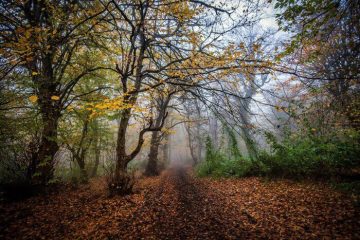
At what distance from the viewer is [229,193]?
22.1ft

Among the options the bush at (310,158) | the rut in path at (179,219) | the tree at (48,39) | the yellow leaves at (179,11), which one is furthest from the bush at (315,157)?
the tree at (48,39)

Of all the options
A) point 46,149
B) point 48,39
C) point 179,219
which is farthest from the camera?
point 46,149

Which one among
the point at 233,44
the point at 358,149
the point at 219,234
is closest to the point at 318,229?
the point at 219,234

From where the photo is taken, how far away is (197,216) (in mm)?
5094

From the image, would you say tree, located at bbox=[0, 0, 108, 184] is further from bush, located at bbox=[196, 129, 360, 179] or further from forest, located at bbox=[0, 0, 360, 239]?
bush, located at bbox=[196, 129, 360, 179]

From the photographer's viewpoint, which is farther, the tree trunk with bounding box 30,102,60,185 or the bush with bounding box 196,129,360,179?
the tree trunk with bounding box 30,102,60,185

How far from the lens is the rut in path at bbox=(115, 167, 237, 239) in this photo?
4.29m

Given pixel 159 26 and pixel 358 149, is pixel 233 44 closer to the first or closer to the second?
pixel 159 26

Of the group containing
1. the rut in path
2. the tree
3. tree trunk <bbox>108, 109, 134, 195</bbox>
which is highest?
the tree

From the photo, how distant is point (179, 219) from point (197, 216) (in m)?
0.50

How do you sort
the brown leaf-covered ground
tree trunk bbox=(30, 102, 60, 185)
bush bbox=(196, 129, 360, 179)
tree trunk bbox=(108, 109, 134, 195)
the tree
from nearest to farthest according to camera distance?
1. the brown leaf-covered ground
2. the tree
3. bush bbox=(196, 129, 360, 179)
4. tree trunk bbox=(30, 102, 60, 185)
5. tree trunk bbox=(108, 109, 134, 195)

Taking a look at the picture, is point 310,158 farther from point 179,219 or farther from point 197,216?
point 179,219

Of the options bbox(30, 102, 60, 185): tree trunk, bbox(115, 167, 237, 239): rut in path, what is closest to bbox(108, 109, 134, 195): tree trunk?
bbox(115, 167, 237, 239): rut in path

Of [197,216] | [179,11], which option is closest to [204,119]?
[197,216]
